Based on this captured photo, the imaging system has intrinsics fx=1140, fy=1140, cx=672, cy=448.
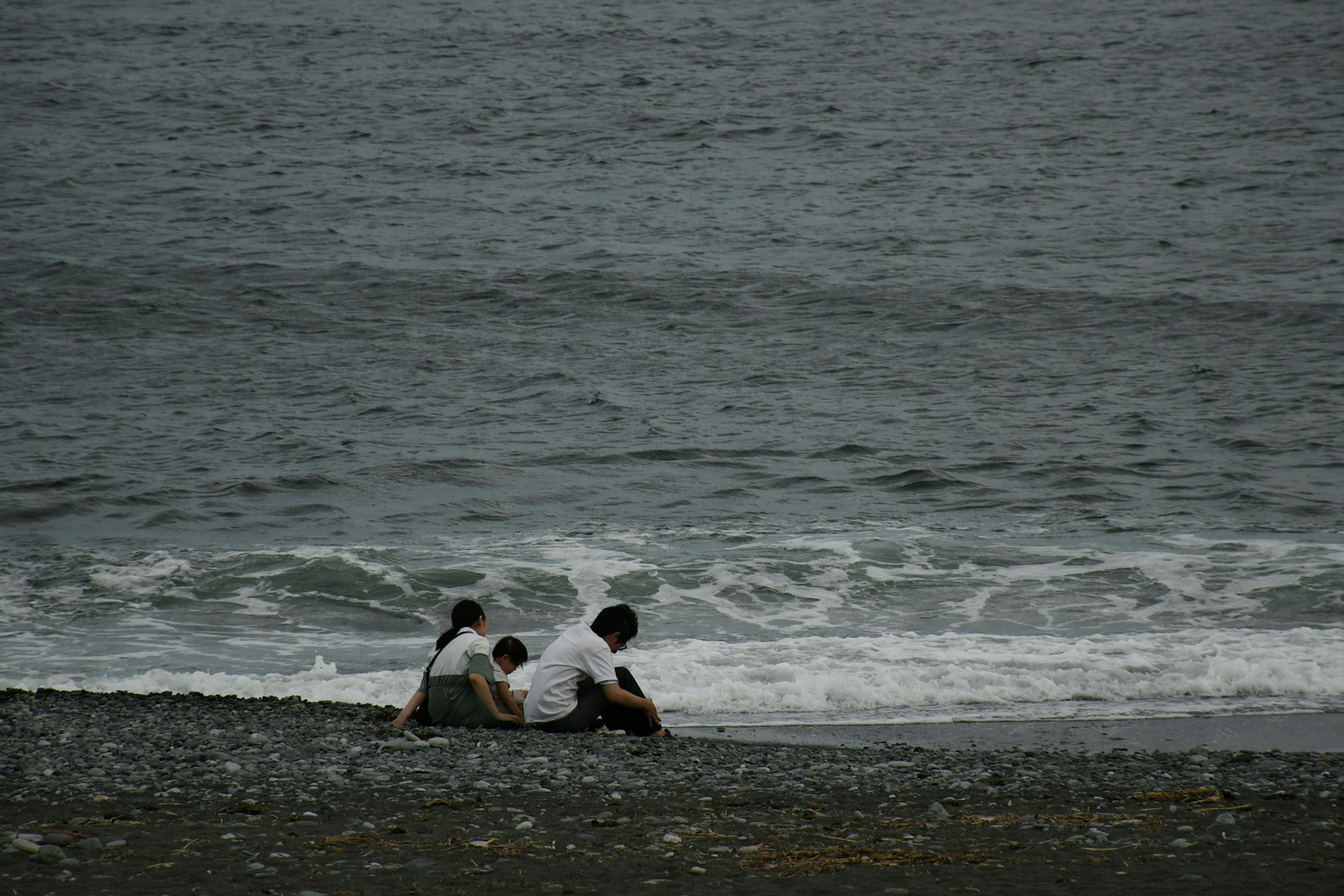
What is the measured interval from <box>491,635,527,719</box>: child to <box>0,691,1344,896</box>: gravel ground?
0.80ft

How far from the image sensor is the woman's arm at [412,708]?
7555mm

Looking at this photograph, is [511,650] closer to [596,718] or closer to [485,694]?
[485,694]

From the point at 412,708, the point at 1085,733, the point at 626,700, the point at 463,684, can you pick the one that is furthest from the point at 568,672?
the point at 1085,733

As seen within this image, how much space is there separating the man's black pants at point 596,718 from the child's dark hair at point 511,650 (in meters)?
0.53

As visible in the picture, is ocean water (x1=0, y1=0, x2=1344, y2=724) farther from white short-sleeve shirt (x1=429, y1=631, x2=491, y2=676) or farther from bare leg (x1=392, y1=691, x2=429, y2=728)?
white short-sleeve shirt (x1=429, y1=631, x2=491, y2=676)

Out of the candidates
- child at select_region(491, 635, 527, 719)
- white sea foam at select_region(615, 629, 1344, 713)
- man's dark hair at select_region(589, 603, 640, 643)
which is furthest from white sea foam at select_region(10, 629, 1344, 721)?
man's dark hair at select_region(589, 603, 640, 643)

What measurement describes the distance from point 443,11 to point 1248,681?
42.1 m

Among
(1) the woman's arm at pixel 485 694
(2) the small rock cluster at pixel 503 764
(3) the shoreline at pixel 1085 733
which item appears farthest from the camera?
(3) the shoreline at pixel 1085 733

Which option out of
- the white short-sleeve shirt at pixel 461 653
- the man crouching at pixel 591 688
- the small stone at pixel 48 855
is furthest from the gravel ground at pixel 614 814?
the white short-sleeve shirt at pixel 461 653

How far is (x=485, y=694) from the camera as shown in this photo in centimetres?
750

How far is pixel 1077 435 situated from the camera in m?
18.1

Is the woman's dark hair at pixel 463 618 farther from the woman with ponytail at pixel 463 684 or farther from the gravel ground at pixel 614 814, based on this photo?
the gravel ground at pixel 614 814

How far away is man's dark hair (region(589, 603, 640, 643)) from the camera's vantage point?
7410mm

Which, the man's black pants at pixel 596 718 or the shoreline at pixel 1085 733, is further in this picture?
the shoreline at pixel 1085 733
